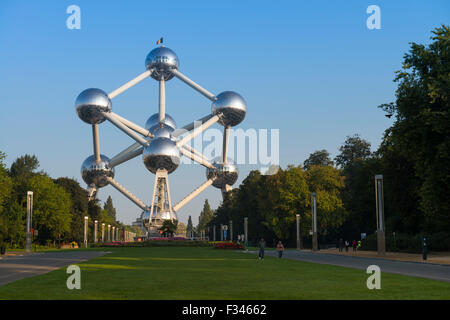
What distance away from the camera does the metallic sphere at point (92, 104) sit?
101 metres

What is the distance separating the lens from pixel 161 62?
350ft

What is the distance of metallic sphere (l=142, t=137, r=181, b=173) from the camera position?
9925 cm

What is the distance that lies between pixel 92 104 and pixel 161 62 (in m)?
15.5

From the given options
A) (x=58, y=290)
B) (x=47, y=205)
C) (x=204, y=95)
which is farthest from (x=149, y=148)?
(x=58, y=290)

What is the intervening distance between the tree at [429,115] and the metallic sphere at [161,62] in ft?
260

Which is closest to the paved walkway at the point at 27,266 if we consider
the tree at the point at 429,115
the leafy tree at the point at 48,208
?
the tree at the point at 429,115

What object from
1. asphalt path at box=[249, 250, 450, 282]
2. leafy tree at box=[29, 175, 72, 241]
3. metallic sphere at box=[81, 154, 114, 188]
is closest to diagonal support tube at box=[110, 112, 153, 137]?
metallic sphere at box=[81, 154, 114, 188]

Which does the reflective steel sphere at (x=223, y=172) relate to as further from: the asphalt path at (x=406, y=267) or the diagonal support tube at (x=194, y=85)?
the asphalt path at (x=406, y=267)

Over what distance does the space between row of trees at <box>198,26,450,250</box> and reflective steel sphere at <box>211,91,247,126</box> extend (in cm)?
1133

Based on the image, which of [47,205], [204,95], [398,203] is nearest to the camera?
[398,203]

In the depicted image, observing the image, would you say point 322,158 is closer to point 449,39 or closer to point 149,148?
point 149,148

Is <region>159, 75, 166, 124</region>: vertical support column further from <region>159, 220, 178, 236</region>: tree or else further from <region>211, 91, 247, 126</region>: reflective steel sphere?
<region>159, 220, 178, 236</region>: tree

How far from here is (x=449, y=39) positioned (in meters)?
28.8
